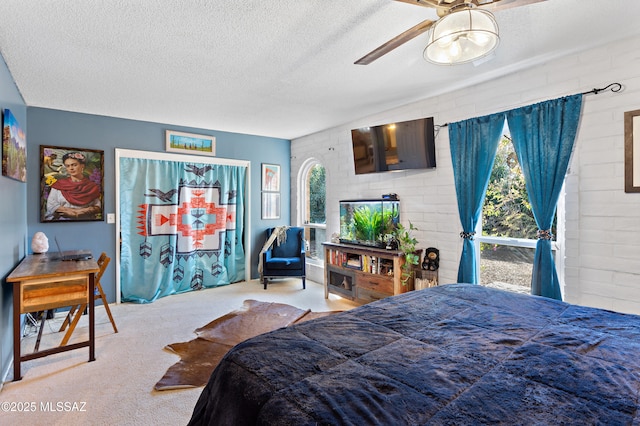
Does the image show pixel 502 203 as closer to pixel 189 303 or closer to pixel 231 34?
pixel 231 34

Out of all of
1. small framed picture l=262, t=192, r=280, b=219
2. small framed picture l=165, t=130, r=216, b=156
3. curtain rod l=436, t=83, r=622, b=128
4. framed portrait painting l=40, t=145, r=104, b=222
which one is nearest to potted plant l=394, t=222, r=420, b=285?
curtain rod l=436, t=83, r=622, b=128

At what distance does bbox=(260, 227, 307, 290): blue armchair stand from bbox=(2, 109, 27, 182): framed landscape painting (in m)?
2.89

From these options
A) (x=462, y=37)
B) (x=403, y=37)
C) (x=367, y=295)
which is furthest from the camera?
(x=367, y=295)

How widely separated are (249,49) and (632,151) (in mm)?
2764

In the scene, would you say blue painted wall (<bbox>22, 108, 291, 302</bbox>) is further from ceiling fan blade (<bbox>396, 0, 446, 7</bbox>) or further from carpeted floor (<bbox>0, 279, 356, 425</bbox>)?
ceiling fan blade (<bbox>396, 0, 446, 7</bbox>)

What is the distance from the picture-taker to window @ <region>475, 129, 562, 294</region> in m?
2.86

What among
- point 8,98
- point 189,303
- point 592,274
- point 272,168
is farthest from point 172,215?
point 592,274

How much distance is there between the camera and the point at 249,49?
7.84 ft

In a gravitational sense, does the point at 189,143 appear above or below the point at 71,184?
above

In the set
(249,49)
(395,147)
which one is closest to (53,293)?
(249,49)

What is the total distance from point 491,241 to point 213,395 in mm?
2792

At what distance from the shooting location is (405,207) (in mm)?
3746

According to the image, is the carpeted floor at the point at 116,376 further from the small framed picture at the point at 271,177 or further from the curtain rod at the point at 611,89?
the curtain rod at the point at 611,89

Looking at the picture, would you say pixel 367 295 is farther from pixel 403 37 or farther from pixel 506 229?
pixel 403 37
